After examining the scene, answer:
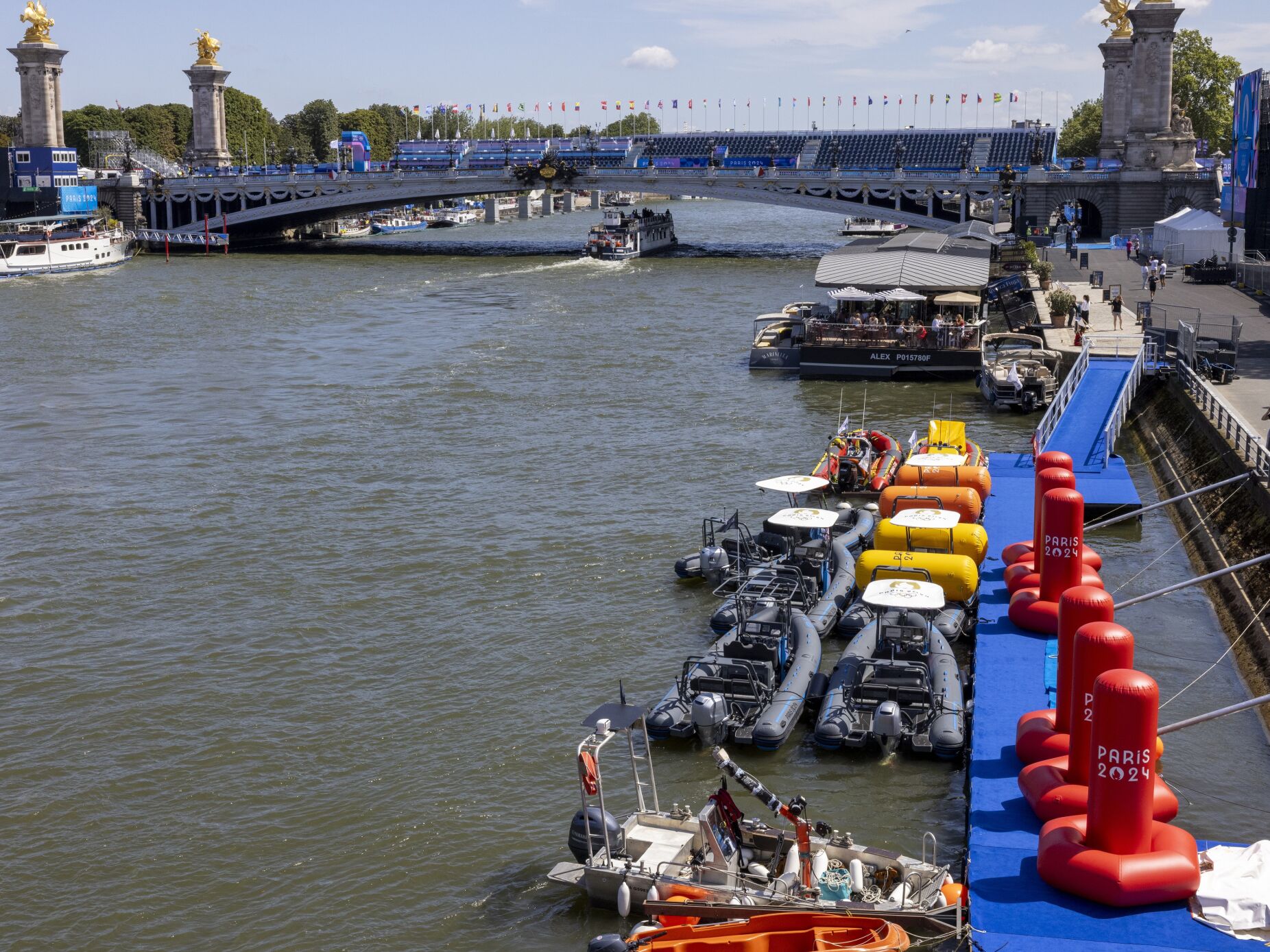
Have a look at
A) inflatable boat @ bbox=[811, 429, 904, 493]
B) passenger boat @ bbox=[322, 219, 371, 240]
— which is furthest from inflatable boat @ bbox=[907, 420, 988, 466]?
passenger boat @ bbox=[322, 219, 371, 240]

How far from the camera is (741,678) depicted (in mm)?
22031

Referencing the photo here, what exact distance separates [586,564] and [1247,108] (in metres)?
47.5

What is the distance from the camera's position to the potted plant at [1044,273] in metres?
63.9

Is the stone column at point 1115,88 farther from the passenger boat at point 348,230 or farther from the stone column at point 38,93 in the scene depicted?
the stone column at point 38,93

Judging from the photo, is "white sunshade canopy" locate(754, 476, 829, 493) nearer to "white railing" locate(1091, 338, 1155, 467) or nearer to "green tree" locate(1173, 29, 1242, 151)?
"white railing" locate(1091, 338, 1155, 467)

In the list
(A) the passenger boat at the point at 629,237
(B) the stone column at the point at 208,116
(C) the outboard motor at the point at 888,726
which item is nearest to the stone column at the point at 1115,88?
(A) the passenger boat at the point at 629,237

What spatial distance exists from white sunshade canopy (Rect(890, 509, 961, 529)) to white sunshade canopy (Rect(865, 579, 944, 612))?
3093 mm

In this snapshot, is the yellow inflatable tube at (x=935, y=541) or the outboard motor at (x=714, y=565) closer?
the yellow inflatable tube at (x=935, y=541)

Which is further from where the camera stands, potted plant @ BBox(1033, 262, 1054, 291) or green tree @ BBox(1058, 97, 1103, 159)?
green tree @ BBox(1058, 97, 1103, 159)

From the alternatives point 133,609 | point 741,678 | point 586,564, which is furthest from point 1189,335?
point 133,609

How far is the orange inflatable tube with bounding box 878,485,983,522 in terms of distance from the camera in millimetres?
28797

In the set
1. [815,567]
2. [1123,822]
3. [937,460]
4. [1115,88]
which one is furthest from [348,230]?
[1123,822]

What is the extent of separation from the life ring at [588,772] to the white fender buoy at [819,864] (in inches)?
98.3

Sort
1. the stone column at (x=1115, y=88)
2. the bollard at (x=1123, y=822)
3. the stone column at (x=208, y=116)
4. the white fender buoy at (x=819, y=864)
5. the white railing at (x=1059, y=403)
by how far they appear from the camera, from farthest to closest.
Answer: the stone column at (x=208, y=116) < the stone column at (x=1115, y=88) < the white railing at (x=1059, y=403) < the white fender buoy at (x=819, y=864) < the bollard at (x=1123, y=822)
